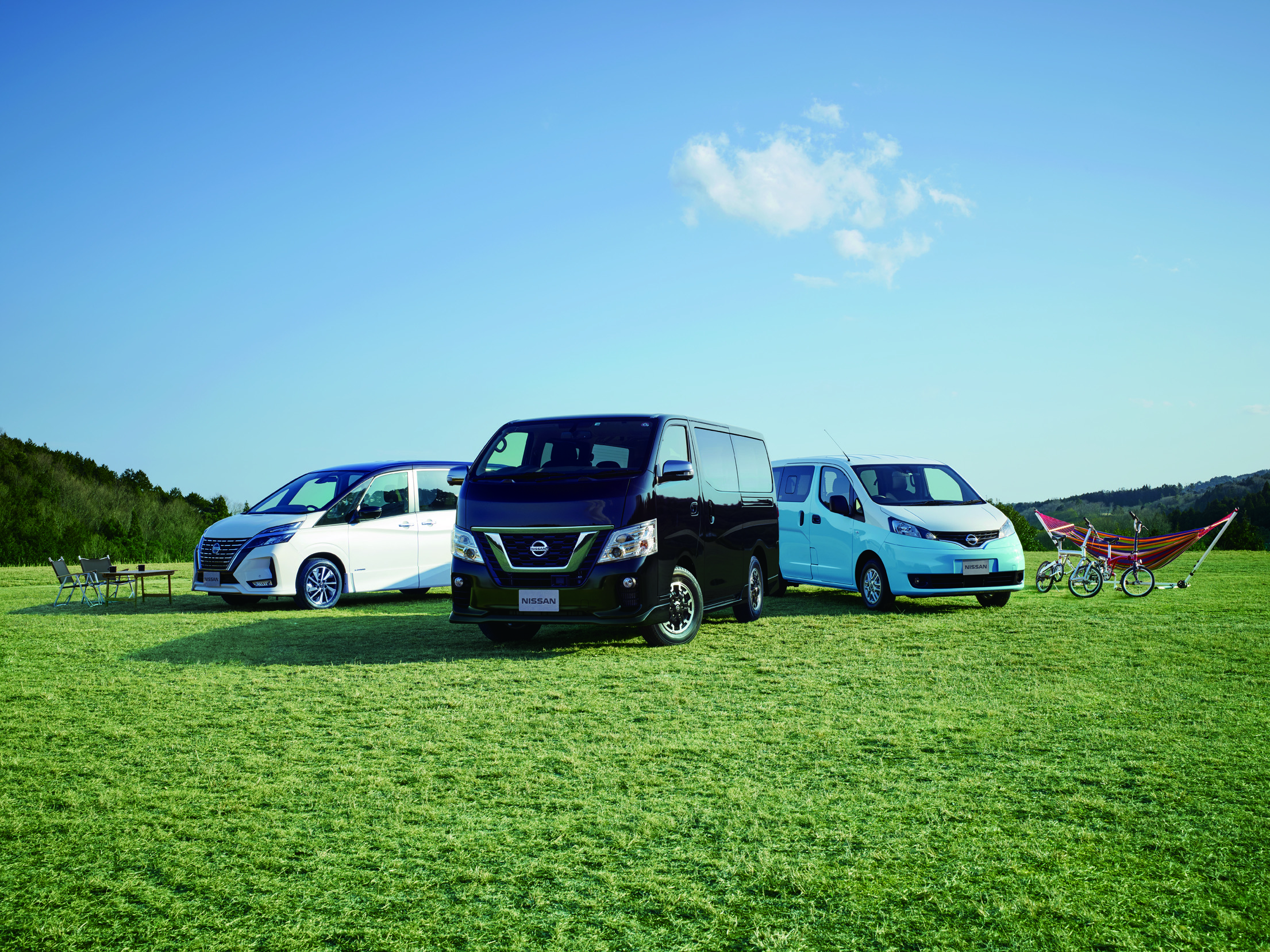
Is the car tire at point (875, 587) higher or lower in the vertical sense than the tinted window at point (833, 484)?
lower

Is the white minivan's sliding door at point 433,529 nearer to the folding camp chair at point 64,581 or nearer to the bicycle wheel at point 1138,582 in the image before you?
the folding camp chair at point 64,581

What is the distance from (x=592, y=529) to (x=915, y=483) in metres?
6.27

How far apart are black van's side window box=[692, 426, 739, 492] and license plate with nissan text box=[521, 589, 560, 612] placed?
7.31 ft

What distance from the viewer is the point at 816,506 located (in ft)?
45.2

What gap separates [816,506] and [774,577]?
2.04 m

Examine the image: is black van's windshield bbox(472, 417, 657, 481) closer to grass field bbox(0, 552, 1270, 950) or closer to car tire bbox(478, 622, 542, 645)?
car tire bbox(478, 622, 542, 645)

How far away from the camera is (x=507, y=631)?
10180 millimetres

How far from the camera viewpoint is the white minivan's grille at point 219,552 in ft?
43.6

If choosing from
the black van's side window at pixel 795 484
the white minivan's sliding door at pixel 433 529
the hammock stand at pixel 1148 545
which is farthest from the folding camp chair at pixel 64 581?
the hammock stand at pixel 1148 545

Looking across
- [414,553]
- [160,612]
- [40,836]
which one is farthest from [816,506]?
[40,836]

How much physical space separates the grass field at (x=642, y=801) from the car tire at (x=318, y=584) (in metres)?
4.33

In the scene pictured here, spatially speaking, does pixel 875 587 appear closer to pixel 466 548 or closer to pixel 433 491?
pixel 466 548

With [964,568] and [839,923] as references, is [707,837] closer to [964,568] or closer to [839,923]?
[839,923]

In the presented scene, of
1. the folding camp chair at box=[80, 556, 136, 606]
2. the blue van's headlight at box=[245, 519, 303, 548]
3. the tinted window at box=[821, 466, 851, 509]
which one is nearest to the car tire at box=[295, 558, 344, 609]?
the blue van's headlight at box=[245, 519, 303, 548]
